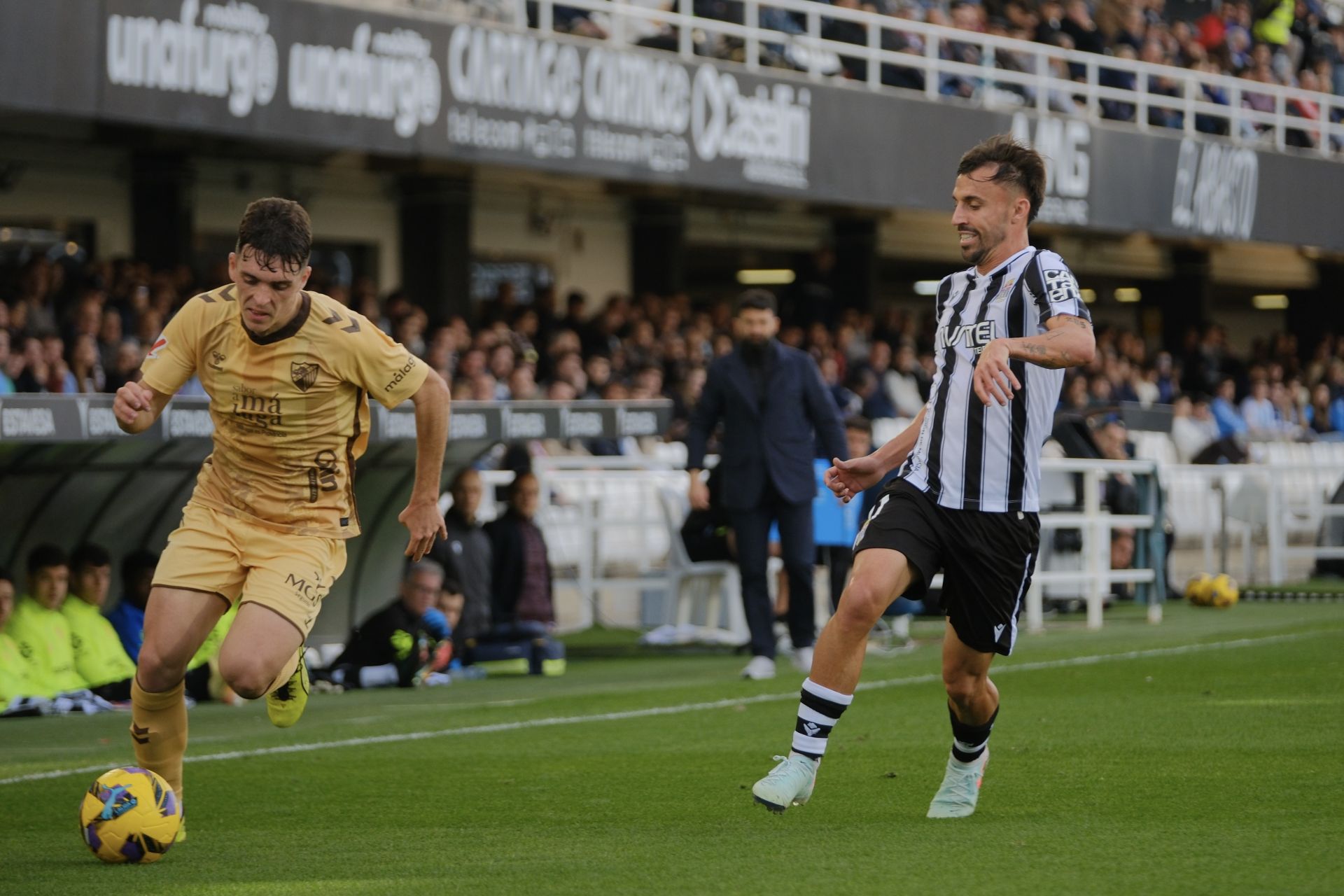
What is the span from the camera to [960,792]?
6379 millimetres

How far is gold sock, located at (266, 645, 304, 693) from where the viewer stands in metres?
6.09

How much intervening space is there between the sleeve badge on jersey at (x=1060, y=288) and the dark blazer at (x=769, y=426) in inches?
230

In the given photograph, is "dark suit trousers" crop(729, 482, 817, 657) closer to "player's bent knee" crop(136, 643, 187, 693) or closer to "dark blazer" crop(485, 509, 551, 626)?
"dark blazer" crop(485, 509, 551, 626)

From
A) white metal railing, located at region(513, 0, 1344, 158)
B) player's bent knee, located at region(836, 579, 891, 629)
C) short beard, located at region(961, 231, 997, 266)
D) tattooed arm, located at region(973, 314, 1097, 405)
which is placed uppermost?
white metal railing, located at region(513, 0, 1344, 158)

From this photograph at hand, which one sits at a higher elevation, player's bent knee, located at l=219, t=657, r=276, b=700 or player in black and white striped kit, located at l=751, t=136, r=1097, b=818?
player in black and white striped kit, located at l=751, t=136, r=1097, b=818

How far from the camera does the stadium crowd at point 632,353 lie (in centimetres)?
1512

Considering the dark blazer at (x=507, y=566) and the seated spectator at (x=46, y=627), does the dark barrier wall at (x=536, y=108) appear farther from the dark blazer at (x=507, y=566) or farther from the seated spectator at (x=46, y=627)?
the seated spectator at (x=46, y=627)

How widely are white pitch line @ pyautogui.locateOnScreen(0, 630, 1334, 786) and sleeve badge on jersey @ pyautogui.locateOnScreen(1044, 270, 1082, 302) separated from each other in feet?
14.7

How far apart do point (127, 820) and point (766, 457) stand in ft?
21.2

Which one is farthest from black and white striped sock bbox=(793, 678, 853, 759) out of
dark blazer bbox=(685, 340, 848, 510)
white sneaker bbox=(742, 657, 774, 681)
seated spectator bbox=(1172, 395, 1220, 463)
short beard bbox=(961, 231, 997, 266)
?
seated spectator bbox=(1172, 395, 1220, 463)

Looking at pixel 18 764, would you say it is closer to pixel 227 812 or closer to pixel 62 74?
pixel 227 812

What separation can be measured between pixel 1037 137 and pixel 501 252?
6953 mm

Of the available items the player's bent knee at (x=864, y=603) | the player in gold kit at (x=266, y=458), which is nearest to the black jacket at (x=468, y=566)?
the player in gold kit at (x=266, y=458)

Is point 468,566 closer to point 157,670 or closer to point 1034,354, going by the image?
point 157,670
